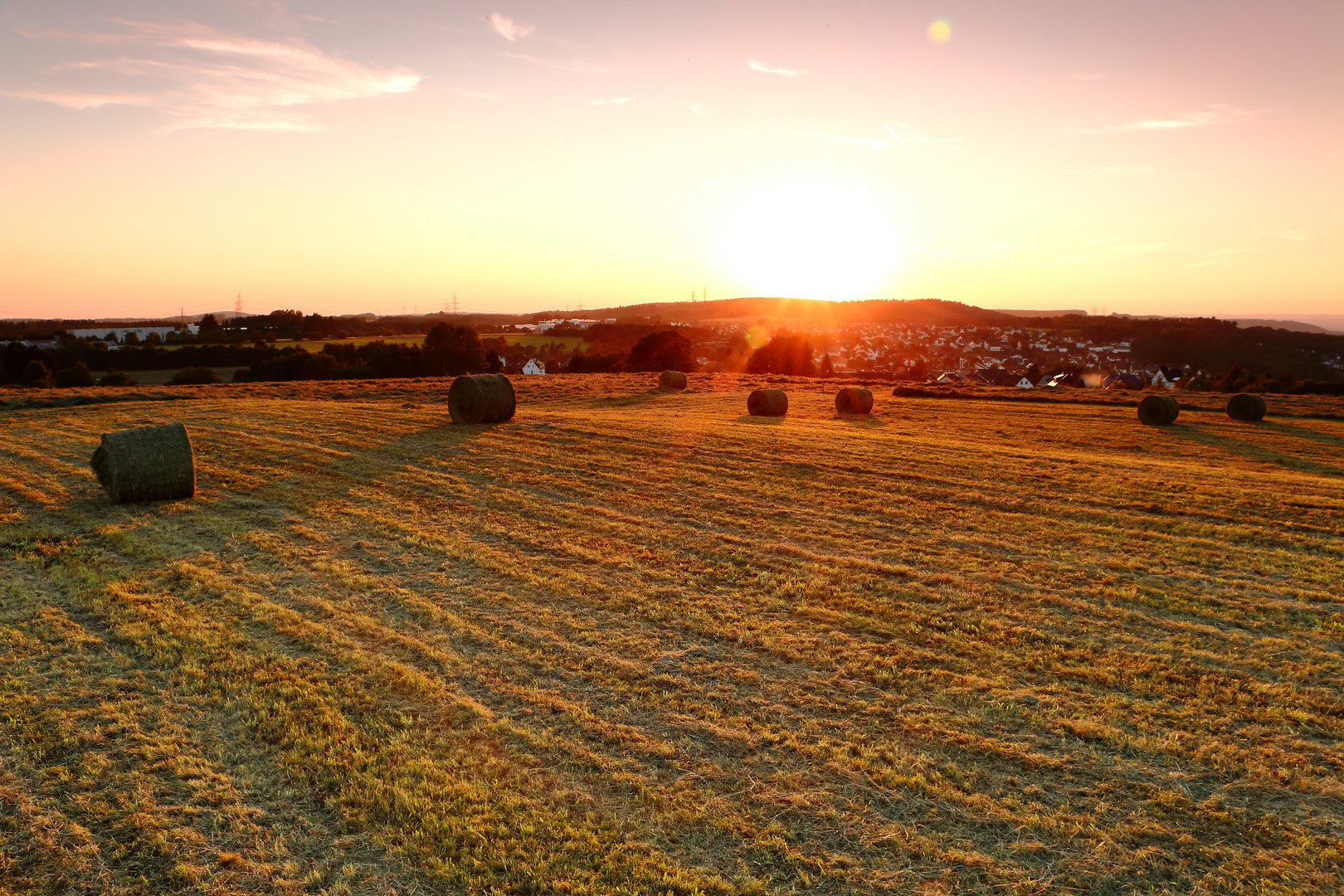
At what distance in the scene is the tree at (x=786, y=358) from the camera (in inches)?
3012

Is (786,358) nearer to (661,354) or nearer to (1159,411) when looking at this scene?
(661,354)

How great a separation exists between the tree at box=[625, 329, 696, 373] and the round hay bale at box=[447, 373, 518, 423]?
43.9 metres

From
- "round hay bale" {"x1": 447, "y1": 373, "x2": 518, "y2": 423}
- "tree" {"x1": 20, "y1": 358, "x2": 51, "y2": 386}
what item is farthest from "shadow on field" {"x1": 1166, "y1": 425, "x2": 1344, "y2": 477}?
"tree" {"x1": 20, "y1": 358, "x2": 51, "y2": 386}

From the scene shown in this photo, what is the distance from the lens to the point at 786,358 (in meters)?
77.3

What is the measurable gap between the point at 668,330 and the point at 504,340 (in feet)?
99.0

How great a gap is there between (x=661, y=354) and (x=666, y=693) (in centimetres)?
6299

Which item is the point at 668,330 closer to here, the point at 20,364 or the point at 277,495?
the point at 20,364

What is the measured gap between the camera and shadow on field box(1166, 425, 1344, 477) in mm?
19969

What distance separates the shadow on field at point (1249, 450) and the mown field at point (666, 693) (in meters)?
9.02

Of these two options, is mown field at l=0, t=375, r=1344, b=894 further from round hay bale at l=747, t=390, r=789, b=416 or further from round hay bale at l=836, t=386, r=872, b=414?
round hay bale at l=836, t=386, r=872, b=414

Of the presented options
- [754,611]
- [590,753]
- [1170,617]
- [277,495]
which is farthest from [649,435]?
[590,753]

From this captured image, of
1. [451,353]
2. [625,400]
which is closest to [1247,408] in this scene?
[625,400]

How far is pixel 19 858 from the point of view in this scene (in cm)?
411

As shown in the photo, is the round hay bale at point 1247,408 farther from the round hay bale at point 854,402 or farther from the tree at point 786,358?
the tree at point 786,358
